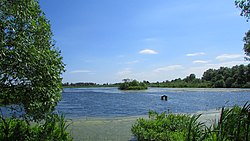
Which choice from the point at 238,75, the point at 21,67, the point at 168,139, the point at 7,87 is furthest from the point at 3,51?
the point at 238,75

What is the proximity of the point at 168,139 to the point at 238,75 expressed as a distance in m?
108

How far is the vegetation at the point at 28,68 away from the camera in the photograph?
561cm

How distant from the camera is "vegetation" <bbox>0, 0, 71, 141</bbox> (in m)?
5.61

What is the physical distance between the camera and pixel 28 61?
5.63m

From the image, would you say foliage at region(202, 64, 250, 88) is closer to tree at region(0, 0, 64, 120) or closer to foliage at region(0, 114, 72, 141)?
foliage at region(0, 114, 72, 141)

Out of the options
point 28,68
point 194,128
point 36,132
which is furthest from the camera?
point 36,132

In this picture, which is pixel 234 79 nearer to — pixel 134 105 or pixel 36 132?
pixel 134 105

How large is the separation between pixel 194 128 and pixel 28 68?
4036mm

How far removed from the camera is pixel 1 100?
6156 mm

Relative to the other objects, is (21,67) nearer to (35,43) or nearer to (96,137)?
(35,43)

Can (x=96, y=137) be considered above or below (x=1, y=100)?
below

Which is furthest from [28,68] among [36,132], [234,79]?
[234,79]

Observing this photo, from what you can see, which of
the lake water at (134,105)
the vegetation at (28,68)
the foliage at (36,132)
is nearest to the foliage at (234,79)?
the lake water at (134,105)

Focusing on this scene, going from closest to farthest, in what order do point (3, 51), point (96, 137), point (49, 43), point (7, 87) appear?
1. point (3, 51)
2. point (7, 87)
3. point (49, 43)
4. point (96, 137)
